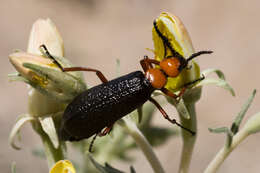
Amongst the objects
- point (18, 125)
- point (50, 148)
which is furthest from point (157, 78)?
point (18, 125)

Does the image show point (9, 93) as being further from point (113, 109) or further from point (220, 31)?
point (113, 109)

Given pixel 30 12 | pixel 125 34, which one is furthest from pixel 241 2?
pixel 30 12

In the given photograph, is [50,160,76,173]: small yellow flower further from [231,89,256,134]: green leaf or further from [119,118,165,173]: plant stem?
[231,89,256,134]: green leaf

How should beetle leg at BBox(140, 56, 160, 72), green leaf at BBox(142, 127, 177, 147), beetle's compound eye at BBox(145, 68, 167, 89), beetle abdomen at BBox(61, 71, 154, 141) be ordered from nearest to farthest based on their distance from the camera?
beetle abdomen at BBox(61, 71, 154, 141) → beetle's compound eye at BBox(145, 68, 167, 89) → beetle leg at BBox(140, 56, 160, 72) → green leaf at BBox(142, 127, 177, 147)

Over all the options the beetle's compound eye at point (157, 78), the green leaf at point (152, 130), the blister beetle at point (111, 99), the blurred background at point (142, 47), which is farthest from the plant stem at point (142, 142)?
the blurred background at point (142, 47)

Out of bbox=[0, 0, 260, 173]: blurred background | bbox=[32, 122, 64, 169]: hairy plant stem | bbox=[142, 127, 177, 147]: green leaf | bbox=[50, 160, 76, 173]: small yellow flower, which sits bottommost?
bbox=[0, 0, 260, 173]: blurred background

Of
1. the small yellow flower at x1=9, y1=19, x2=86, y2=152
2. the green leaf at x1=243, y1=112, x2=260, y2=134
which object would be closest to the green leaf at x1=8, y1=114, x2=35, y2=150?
the small yellow flower at x1=9, y1=19, x2=86, y2=152

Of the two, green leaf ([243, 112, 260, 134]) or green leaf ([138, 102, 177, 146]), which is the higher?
green leaf ([243, 112, 260, 134])
